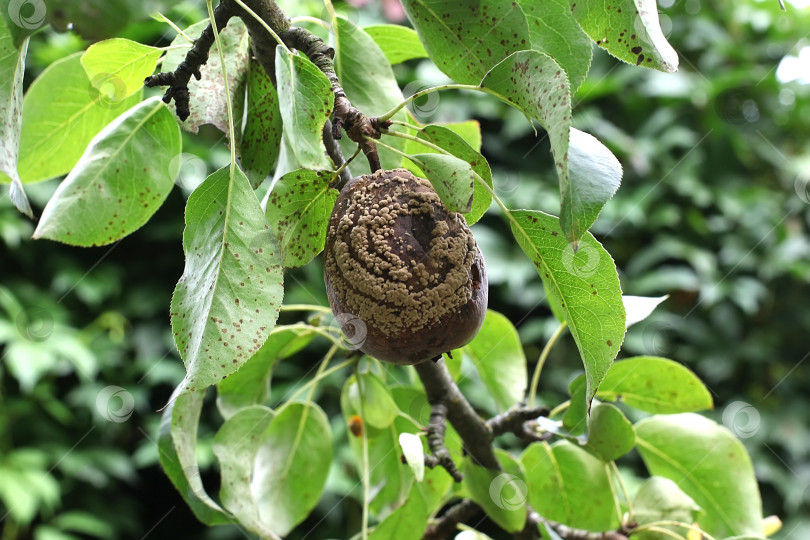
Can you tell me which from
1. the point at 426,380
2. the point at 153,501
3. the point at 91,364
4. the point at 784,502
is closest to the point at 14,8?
the point at 426,380

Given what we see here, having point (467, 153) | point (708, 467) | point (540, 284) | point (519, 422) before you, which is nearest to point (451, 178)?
point (467, 153)

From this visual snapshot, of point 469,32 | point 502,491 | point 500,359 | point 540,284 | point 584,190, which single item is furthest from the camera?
point 540,284

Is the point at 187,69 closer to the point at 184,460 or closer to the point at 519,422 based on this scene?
the point at 184,460

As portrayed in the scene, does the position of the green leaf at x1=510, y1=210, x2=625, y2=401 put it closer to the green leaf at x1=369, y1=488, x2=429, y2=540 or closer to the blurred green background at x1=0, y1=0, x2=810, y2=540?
the green leaf at x1=369, y1=488, x2=429, y2=540

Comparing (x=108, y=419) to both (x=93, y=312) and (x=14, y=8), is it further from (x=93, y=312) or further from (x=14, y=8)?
(x=14, y=8)

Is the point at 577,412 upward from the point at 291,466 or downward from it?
upward
